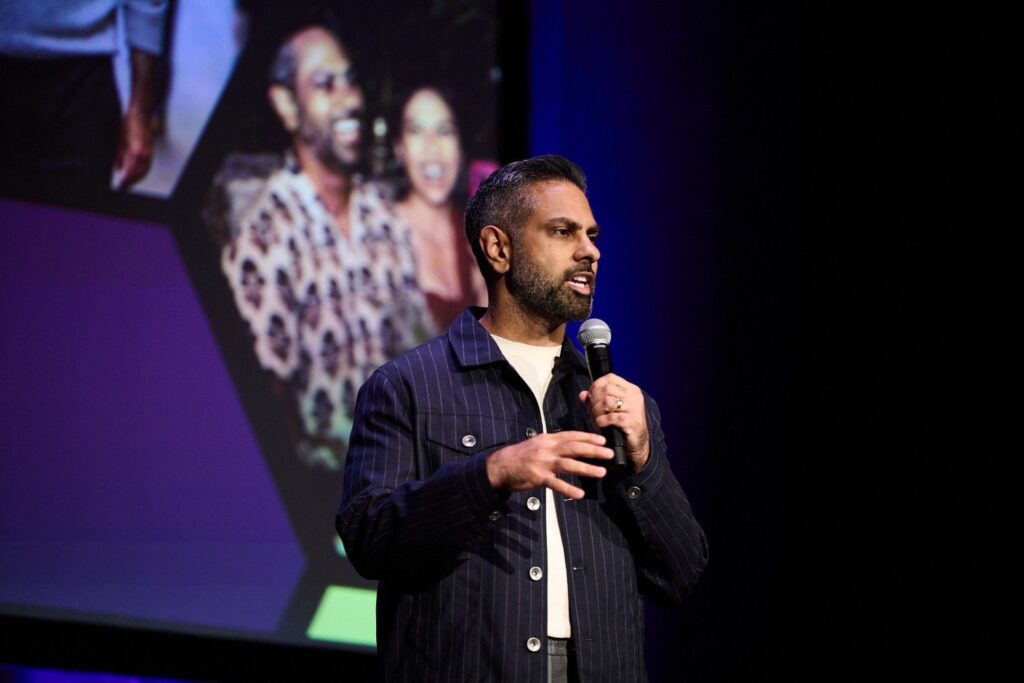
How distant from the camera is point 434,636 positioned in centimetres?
168

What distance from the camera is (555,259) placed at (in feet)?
6.28

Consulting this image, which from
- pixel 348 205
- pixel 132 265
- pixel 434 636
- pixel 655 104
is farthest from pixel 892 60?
pixel 132 265

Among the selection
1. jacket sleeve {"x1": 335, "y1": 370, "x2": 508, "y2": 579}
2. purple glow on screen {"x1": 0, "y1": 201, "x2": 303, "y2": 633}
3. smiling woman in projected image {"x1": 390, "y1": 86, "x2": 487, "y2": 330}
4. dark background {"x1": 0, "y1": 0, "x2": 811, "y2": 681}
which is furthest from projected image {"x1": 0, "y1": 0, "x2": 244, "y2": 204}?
jacket sleeve {"x1": 335, "y1": 370, "x2": 508, "y2": 579}

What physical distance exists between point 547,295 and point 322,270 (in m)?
1.32

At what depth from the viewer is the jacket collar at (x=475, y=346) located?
183cm

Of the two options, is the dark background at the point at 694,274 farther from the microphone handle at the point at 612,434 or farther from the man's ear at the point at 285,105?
the microphone handle at the point at 612,434

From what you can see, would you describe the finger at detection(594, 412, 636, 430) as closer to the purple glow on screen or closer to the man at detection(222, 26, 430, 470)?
the man at detection(222, 26, 430, 470)

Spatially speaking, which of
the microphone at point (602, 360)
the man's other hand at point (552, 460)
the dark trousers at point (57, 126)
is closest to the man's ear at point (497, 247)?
the microphone at point (602, 360)

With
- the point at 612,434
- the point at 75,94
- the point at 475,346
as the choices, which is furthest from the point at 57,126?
the point at 612,434

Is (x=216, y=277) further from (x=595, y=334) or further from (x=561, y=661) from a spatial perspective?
(x=561, y=661)

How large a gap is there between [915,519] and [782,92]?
1156 mm

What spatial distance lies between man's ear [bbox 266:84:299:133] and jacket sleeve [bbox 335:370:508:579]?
1514mm

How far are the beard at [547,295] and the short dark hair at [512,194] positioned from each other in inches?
3.4

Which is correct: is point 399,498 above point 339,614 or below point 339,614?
above
